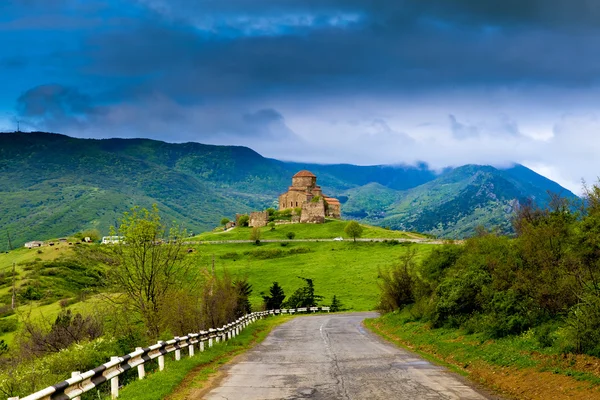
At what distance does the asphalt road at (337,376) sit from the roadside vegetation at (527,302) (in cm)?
242

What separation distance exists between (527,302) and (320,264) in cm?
8665

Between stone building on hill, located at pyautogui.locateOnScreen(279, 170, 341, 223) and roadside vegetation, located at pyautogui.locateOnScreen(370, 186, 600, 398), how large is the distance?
13305cm

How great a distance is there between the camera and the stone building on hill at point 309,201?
553ft

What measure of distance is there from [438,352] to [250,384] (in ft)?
37.9

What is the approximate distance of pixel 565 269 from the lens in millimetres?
21141

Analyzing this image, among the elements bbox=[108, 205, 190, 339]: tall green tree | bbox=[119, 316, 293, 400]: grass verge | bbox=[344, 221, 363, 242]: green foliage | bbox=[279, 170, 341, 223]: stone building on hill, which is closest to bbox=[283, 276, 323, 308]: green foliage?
bbox=[108, 205, 190, 339]: tall green tree

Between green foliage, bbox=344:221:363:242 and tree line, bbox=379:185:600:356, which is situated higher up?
green foliage, bbox=344:221:363:242

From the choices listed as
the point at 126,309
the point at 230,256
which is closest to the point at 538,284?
the point at 126,309

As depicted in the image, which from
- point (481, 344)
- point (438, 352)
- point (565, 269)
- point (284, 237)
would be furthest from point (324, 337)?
point (284, 237)

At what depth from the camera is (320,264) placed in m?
109

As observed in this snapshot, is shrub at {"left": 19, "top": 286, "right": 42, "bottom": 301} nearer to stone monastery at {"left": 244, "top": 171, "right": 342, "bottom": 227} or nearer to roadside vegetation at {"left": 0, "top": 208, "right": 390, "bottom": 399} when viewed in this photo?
roadside vegetation at {"left": 0, "top": 208, "right": 390, "bottom": 399}

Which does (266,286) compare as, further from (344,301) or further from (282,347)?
(282,347)

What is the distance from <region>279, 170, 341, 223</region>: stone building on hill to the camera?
168 meters

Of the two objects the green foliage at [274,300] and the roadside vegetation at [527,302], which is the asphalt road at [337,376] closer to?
the roadside vegetation at [527,302]
